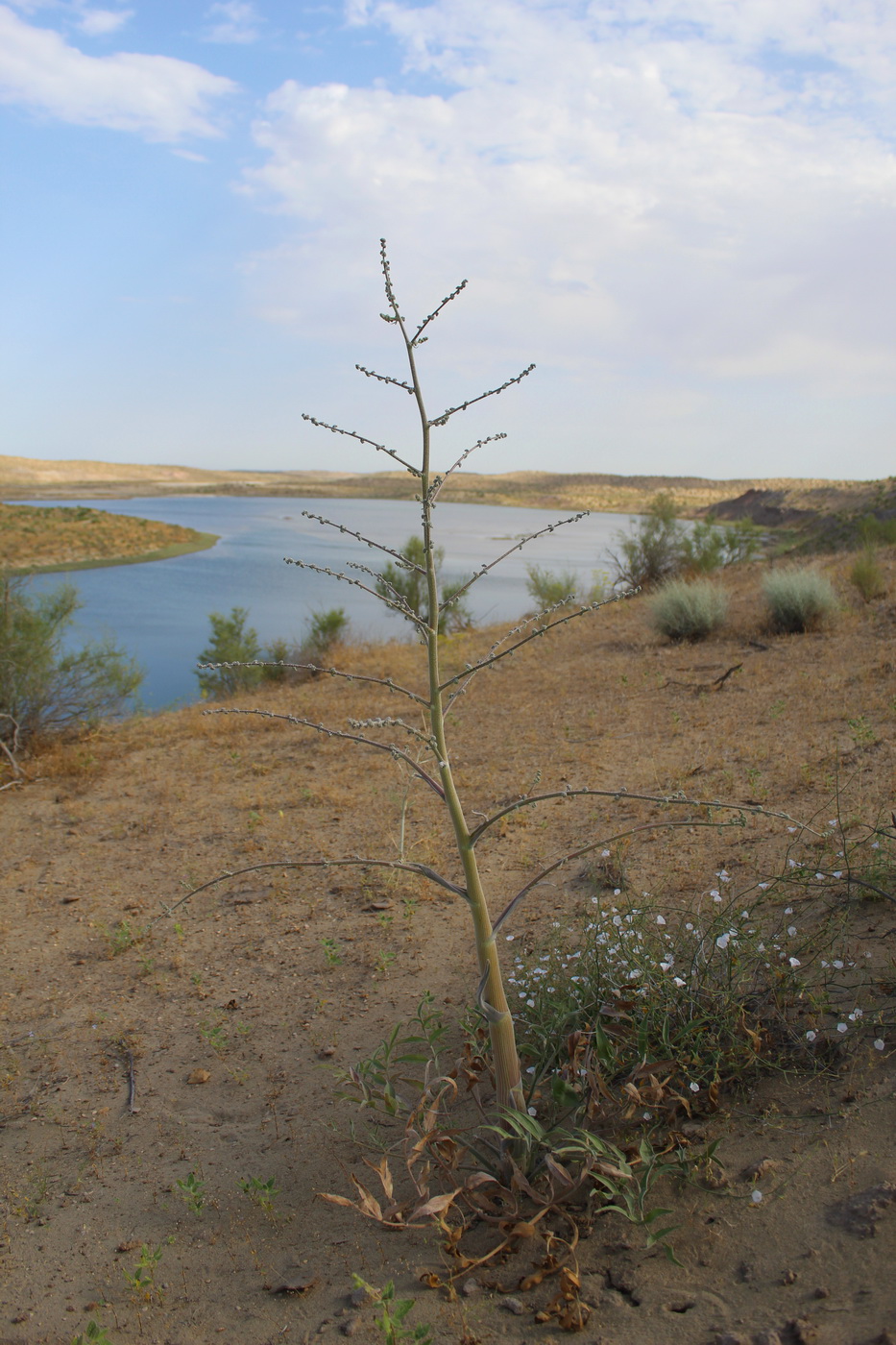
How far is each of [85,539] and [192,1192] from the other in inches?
1371

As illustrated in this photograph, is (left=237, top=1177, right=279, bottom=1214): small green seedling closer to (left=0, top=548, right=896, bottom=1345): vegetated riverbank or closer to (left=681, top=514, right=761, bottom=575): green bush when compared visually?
(left=0, top=548, right=896, bottom=1345): vegetated riverbank

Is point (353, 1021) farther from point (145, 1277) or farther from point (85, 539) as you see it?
point (85, 539)

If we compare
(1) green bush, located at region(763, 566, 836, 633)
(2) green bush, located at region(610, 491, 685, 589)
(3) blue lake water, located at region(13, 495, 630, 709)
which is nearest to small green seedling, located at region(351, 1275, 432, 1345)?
(3) blue lake water, located at region(13, 495, 630, 709)

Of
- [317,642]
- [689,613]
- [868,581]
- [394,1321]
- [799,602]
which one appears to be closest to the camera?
[394,1321]

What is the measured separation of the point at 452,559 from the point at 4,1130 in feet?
95.1

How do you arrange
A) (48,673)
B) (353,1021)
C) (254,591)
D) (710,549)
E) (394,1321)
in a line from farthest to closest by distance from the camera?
(254,591)
(710,549)
(48,673)
(353,1021)
(394,1321)

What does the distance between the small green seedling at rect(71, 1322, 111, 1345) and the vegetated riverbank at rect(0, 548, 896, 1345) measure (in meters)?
0.05

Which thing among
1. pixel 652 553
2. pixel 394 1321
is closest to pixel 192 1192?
pixel 394 1321

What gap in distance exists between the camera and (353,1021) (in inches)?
141

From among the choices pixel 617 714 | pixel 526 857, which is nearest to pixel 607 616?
pixel 617 714

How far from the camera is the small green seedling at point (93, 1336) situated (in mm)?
2006

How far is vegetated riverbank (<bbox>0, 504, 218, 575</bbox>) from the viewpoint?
98.9 feet

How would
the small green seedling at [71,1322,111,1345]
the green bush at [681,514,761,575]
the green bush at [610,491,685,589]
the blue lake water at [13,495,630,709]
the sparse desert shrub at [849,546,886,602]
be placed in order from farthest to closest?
the blue lake water at [13,495,630,709] < the green bush at [610,491,685,589] < the green bush at [681,514,761,575] < the sparse desert shrub at [849,546,886,602] < the small green seedling at [71,1322,111,1345]

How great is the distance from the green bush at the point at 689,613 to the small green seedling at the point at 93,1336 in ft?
32.4
